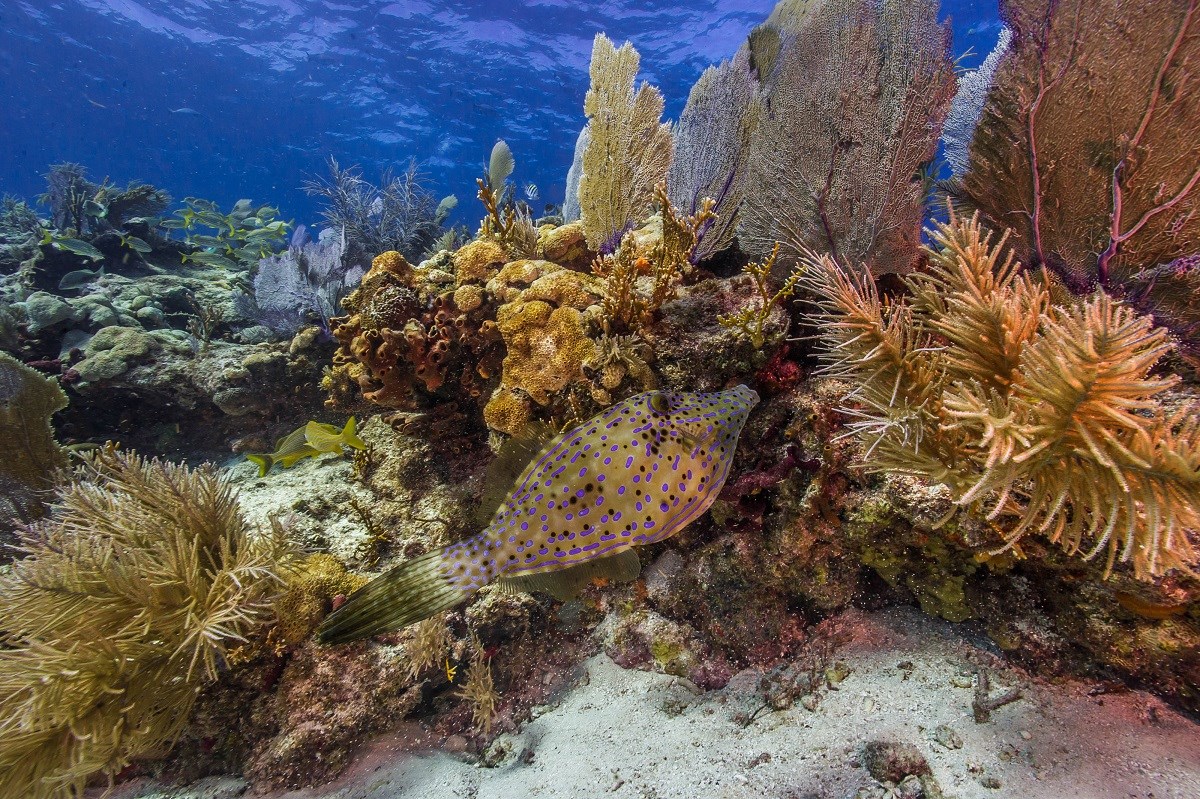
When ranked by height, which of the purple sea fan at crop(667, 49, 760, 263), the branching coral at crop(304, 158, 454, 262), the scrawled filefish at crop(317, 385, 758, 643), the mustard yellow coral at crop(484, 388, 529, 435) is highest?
the branching coral at crop(304, 158, 454, 262)

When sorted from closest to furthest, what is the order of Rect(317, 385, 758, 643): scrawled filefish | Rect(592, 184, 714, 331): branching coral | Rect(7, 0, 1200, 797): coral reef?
Rect(7, 0, 1200, 797): coral reef < Rect(317, 385, 758, 643): scrawled filefish < Rect(592, 184, 714, 331): branching coral

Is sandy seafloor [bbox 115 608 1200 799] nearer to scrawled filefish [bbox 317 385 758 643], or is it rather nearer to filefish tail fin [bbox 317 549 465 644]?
scrawled filefish [bbox 317 385 758 643]

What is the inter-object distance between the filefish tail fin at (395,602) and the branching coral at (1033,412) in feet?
8.31

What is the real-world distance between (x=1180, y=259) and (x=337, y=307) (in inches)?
366

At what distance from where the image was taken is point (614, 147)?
5.64 m

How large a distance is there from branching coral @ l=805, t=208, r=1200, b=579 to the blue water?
3209 centimetres

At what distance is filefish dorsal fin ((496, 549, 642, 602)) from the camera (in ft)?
10.2

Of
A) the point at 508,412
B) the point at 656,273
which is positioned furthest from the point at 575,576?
the point at 656,273

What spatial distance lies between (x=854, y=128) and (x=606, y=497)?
3.58 m

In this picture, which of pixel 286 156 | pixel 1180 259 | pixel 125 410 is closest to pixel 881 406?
pixel 1180 259

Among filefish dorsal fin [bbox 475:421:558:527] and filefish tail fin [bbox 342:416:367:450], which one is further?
filefish tail fin [bbox 342:416:367:450]

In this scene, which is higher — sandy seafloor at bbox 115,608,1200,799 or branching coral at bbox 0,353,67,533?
branching coral at bbox 0,353,67,533

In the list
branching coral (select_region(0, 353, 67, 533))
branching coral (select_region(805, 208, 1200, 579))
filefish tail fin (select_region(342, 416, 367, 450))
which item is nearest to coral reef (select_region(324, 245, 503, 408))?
filefish tail fin (select_region(342, 416, 367, 450))

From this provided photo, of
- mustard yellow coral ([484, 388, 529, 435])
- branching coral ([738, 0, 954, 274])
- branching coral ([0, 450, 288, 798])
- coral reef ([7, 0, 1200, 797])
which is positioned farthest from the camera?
mustard yellow coral ([484, 388, 529, 435])
